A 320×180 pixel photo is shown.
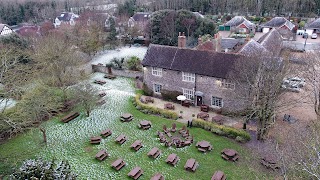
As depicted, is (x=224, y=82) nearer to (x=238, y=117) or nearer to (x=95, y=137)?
(x=238, y=117)

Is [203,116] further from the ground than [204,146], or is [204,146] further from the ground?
[203,116]

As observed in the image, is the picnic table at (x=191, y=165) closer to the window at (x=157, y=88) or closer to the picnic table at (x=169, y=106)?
the picnic table at (x=169, y=106)

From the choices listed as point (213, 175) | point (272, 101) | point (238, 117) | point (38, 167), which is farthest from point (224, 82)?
point (38, 167)

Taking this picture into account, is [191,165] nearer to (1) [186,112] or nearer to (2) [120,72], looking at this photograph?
(1) [186,112]

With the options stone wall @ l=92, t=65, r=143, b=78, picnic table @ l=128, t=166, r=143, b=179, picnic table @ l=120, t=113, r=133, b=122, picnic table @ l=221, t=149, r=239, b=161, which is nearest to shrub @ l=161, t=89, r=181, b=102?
picnic table @ l=120, t=113, r=133, b=122

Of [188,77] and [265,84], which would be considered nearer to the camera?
[265,84]

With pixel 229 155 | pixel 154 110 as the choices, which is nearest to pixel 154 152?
pixel 229 155

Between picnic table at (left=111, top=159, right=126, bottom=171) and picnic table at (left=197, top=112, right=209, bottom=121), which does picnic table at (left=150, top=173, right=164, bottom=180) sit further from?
picnic table at (left=197, top=112, right=209, bottom=121)
